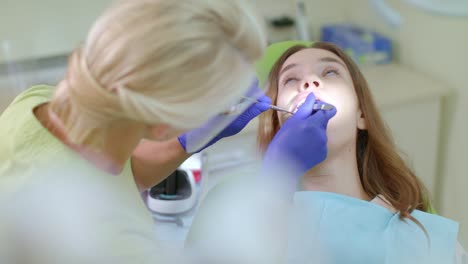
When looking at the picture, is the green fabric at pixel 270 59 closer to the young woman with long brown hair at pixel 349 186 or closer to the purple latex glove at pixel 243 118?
the young woman with long brown hair at pixel 349 186

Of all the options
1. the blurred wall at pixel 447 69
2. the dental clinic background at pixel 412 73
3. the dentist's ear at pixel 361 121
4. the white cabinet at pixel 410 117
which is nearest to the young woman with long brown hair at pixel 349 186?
A: the dentist's ear at pixel 361 121

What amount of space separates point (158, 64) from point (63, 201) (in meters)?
0.26

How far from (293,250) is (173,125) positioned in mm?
557

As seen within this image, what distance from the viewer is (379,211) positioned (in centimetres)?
128

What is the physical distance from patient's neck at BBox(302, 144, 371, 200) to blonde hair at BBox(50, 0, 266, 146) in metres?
0.59

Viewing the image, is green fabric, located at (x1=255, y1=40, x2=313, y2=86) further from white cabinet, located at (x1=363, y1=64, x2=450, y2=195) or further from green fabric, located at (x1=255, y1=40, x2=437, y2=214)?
white cabinet, located at (x1=363, y1=64, x2=450, y2=195)

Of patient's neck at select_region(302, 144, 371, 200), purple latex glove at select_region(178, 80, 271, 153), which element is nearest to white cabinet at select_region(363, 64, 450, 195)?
patient's neck at select_region(302, 144, 371, 200)

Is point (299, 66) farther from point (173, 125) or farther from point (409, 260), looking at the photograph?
point (173, 125)

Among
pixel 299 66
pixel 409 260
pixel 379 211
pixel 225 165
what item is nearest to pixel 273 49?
pixel 299 66

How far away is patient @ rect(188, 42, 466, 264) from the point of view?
123 centimetres

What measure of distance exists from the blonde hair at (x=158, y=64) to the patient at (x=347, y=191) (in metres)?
0.37

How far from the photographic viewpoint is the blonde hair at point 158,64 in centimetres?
76

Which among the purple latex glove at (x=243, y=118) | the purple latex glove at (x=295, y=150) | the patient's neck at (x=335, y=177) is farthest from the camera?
the patient's neck at (x=335, y=177)

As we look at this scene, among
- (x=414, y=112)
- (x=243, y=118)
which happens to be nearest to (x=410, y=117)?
(x=414, y=112)
